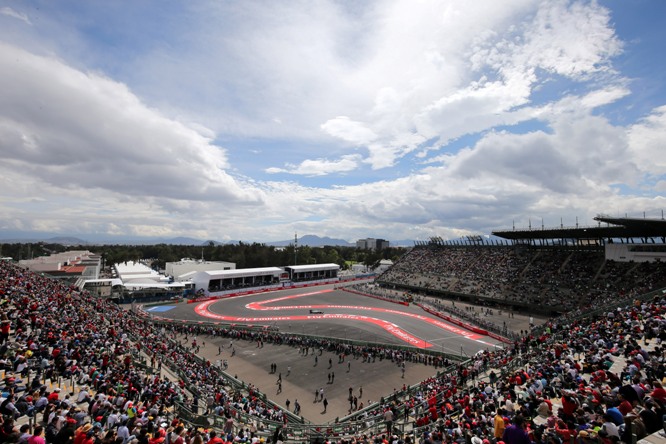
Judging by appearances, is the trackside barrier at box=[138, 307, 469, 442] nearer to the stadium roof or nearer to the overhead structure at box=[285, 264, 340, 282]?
the stadium roof

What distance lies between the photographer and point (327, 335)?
1403 inches

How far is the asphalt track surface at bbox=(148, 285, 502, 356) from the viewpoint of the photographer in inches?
1335

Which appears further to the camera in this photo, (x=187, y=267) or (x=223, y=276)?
(x=187, y=267)

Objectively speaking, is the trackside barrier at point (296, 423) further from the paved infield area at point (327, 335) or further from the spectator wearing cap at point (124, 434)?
the spectator wearing cap at point (124, 434)

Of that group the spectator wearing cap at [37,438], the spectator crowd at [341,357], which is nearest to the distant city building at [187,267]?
the spectator crowd at [341,357]

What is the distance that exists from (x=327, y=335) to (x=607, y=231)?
40691 mm

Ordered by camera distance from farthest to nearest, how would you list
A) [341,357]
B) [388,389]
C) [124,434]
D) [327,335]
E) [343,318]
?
[343,318]
[327,335]
[341,357]
[388,389]
[124,434]

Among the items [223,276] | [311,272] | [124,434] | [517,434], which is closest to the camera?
[517,434]

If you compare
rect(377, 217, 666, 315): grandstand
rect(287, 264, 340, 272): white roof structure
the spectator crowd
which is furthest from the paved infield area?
rect(287, 264, 340, 272): white roof structure

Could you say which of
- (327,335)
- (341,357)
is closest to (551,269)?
(327,335)

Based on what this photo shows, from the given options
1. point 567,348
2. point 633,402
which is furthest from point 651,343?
point 633,402

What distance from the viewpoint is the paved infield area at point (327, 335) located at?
23.2 m

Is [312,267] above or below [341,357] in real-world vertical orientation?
above

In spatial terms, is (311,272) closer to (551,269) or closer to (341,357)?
Answer: (551,269)
